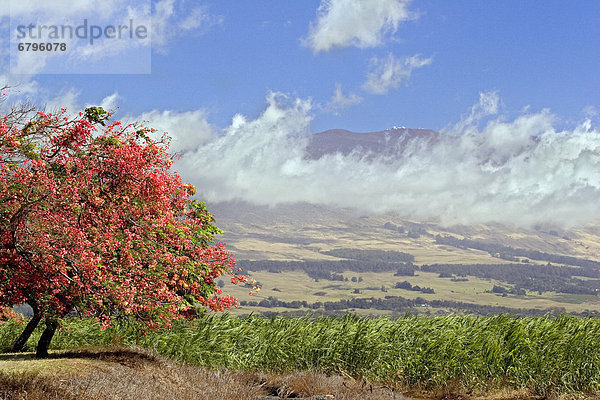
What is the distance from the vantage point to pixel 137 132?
13.8 meters

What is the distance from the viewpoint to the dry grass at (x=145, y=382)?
989 cm

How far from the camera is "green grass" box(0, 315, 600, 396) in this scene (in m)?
15.7

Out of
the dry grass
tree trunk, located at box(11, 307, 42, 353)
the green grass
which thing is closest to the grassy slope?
the dry grass

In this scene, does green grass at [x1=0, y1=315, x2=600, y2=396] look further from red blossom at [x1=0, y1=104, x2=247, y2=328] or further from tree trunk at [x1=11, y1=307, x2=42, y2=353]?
red blossom at [x1=0, y1=104, x2=247, y2=328]

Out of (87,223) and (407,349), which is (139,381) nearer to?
(87,223)

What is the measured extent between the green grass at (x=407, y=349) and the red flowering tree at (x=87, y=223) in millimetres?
3452

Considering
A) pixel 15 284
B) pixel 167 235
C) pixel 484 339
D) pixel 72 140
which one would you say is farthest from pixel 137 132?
pixel 484 339

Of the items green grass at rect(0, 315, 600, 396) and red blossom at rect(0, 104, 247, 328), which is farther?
green grass at rect(0, 315, 600, 396)

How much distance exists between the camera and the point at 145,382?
38.3 ft

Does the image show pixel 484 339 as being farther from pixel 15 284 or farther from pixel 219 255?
pixel 15 284

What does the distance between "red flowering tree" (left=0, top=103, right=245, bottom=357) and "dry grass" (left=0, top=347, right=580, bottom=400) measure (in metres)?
1.22

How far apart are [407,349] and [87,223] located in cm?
1015

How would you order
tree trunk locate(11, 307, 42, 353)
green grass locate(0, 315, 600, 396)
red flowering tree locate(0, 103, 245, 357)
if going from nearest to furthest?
red flowering tree locate(0, 103, 245, 357)
green grass locate(0, 315, 600, 396)
tree trunk locate(11, 307, 42, 353)

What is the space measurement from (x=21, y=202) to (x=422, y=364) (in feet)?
37.6
